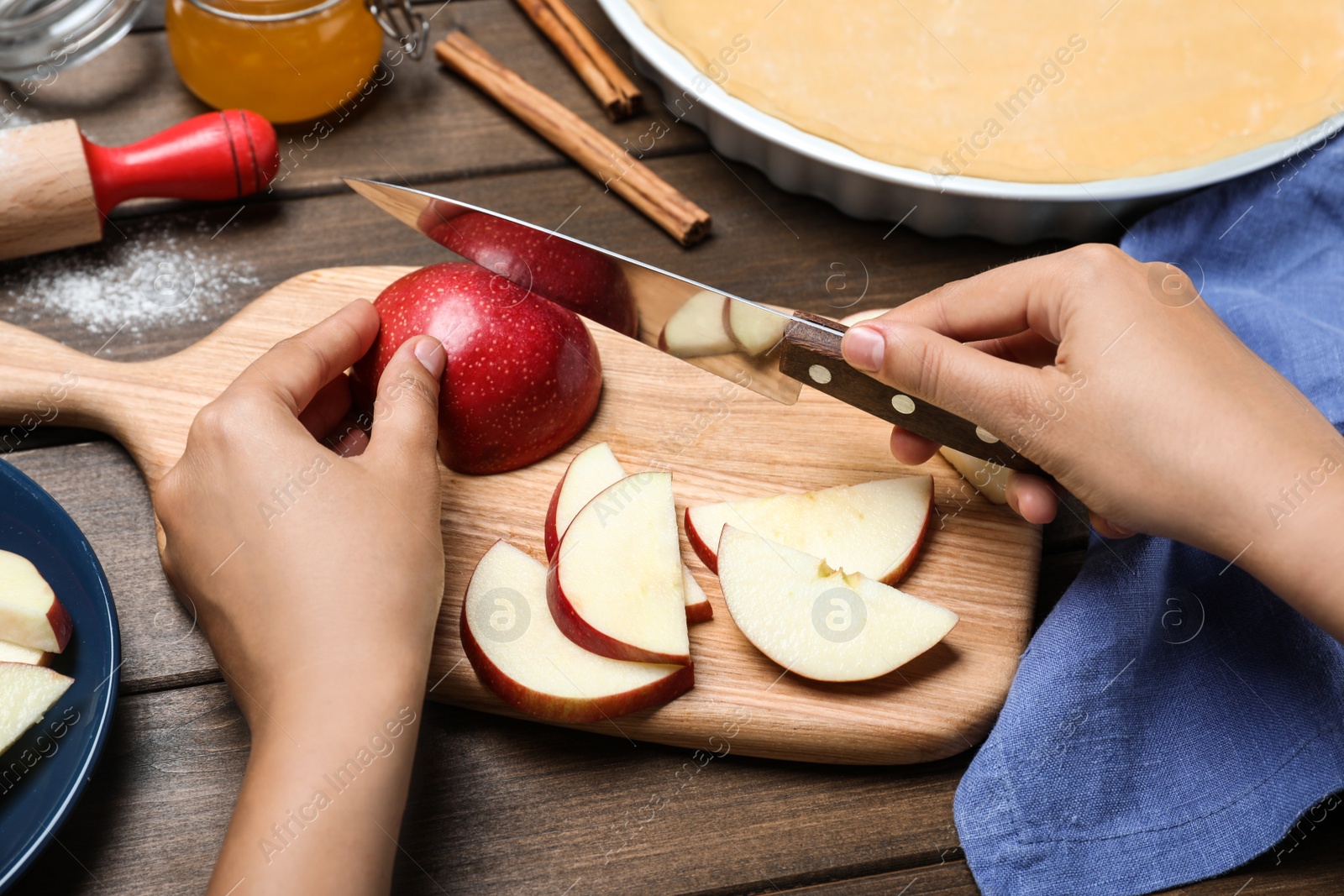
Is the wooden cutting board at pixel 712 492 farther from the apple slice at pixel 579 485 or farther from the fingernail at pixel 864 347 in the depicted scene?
the fingernail at pixel 864 347

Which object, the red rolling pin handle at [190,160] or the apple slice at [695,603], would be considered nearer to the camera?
the apple slice at [695,603]

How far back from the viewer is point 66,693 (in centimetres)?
91

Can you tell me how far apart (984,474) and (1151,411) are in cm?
23

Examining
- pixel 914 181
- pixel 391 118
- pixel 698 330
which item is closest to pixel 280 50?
pixel 391 118

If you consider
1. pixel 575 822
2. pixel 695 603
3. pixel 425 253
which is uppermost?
pixel 425 253

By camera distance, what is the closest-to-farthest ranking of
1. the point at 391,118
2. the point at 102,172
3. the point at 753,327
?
the point at 753,327 → the point at 102,172 → the point at 391,118

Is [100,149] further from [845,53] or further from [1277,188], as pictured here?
[1277,188]

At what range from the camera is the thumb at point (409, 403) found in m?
0.98

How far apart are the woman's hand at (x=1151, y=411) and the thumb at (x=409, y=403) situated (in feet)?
1.35

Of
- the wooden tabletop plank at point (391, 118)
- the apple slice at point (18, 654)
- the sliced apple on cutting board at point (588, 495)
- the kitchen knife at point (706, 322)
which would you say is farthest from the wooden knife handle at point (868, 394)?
the apple slice at point (18, 654)

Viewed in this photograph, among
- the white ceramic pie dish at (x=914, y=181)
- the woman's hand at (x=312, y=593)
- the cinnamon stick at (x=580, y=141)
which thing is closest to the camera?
the woman's hand at (x=312, y=593)

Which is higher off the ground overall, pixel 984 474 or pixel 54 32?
pixel 54 32

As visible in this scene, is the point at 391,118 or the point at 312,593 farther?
the point at 391,118

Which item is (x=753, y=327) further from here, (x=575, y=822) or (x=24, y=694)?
(x=24, y=694)
